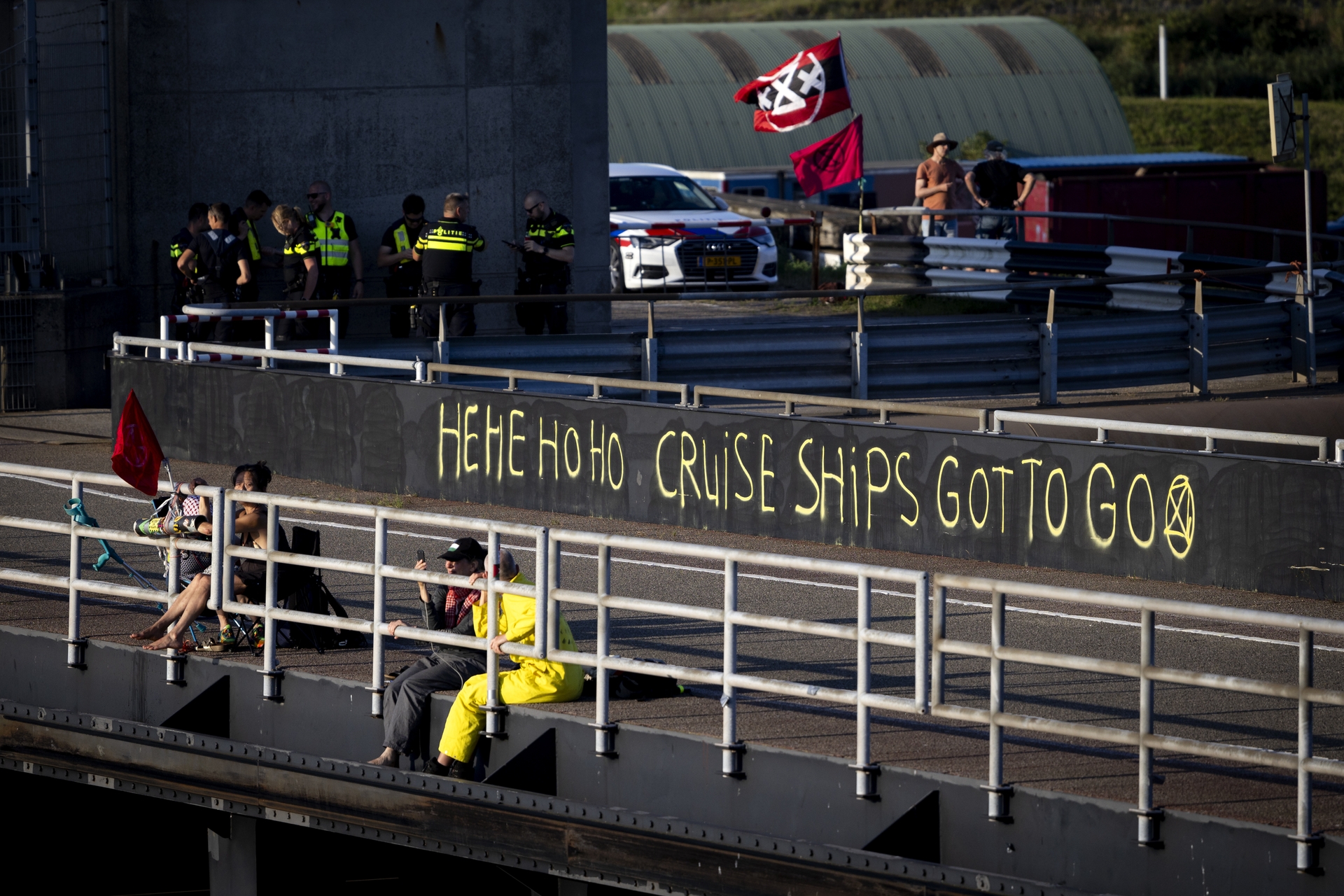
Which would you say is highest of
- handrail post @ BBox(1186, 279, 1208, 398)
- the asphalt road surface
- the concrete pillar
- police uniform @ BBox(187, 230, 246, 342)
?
police uniform @ BBox(187, 230, 246, 342)

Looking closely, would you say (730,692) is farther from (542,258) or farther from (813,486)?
(542,258)

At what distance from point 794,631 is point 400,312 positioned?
13373mm

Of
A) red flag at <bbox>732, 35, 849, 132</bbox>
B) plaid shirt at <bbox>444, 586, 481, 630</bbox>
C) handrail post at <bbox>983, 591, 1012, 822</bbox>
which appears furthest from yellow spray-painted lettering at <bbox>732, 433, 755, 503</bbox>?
red flag at <bbox>732, 35, 849, 132</bbox>

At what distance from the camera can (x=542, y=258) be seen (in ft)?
66.8

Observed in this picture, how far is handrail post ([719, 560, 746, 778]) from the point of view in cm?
785

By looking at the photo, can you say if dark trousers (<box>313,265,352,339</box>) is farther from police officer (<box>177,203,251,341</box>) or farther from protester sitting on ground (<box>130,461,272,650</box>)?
protester sitting on ground (<box>130,461,272,650</box>)

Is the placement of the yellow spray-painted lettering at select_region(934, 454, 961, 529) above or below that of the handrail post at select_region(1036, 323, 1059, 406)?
below

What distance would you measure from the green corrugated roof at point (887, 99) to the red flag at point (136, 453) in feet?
126

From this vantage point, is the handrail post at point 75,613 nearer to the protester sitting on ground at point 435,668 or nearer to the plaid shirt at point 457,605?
the protester sitting on ground at point 435,668

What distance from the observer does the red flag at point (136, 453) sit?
10.5m

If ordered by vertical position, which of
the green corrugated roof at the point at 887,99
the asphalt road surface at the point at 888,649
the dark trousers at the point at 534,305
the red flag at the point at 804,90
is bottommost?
the asphalt road surface at the point at 888,649

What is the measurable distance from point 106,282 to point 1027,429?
10.7 metres

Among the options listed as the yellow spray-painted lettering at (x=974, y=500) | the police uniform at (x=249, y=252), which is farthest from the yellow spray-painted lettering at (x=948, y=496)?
the police uniform at (x=249, y=252)

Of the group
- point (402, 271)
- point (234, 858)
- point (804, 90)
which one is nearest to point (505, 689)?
point (234, 858)
